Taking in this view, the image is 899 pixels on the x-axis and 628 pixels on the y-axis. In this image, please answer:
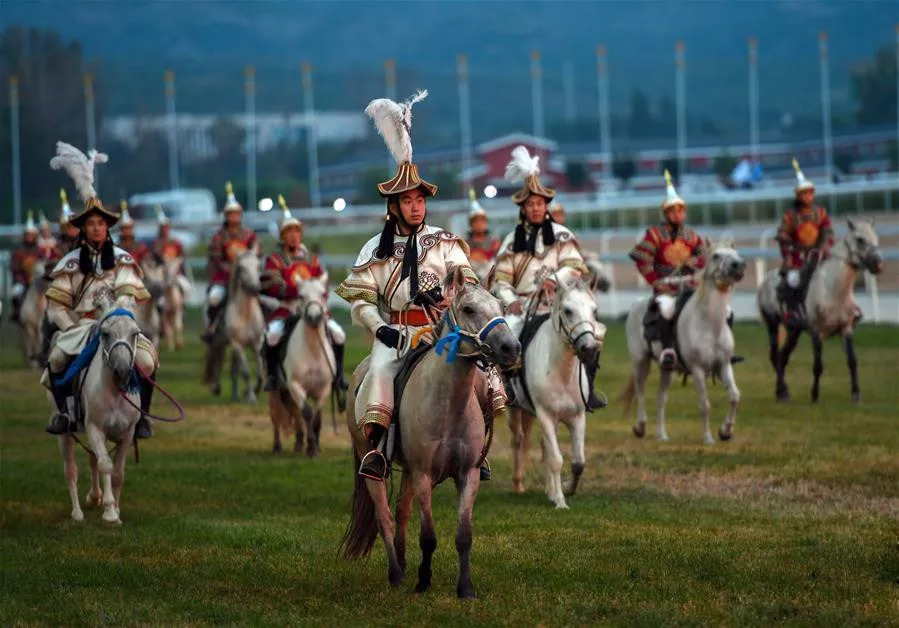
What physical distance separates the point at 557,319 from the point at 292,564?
3.43 meters

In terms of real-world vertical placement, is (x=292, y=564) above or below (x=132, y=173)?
below

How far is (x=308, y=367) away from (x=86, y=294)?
440 centimetres

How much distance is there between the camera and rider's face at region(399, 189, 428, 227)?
36.9 feet

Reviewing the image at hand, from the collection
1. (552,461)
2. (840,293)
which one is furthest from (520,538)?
(840,293)

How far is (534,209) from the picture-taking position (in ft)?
52.9

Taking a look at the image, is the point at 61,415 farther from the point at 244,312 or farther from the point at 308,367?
the point at 244,312

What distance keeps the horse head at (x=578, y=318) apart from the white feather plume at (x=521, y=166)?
8.09 feet

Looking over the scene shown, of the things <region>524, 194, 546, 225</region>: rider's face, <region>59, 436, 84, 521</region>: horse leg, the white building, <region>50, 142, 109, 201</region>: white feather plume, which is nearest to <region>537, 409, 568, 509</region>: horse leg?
<region>524, 194, 546, 225</region>: rider's face

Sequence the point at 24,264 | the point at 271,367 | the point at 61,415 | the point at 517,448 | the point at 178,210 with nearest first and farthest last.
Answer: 1. the point at 61,415
2. the point at 517,448
3. the point at 271,367
4. the point at 24,264
5. the point at 178,210

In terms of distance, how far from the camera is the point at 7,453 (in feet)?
66.0

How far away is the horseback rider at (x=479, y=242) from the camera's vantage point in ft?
82.5

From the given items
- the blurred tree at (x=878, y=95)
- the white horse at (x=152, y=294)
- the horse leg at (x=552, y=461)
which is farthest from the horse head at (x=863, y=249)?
the blurred tree at (x=878, y=95)

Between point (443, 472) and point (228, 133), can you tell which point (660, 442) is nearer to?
point (443, 472)

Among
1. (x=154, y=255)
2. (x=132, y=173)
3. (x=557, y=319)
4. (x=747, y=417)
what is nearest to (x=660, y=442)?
(x=747, y=417)
